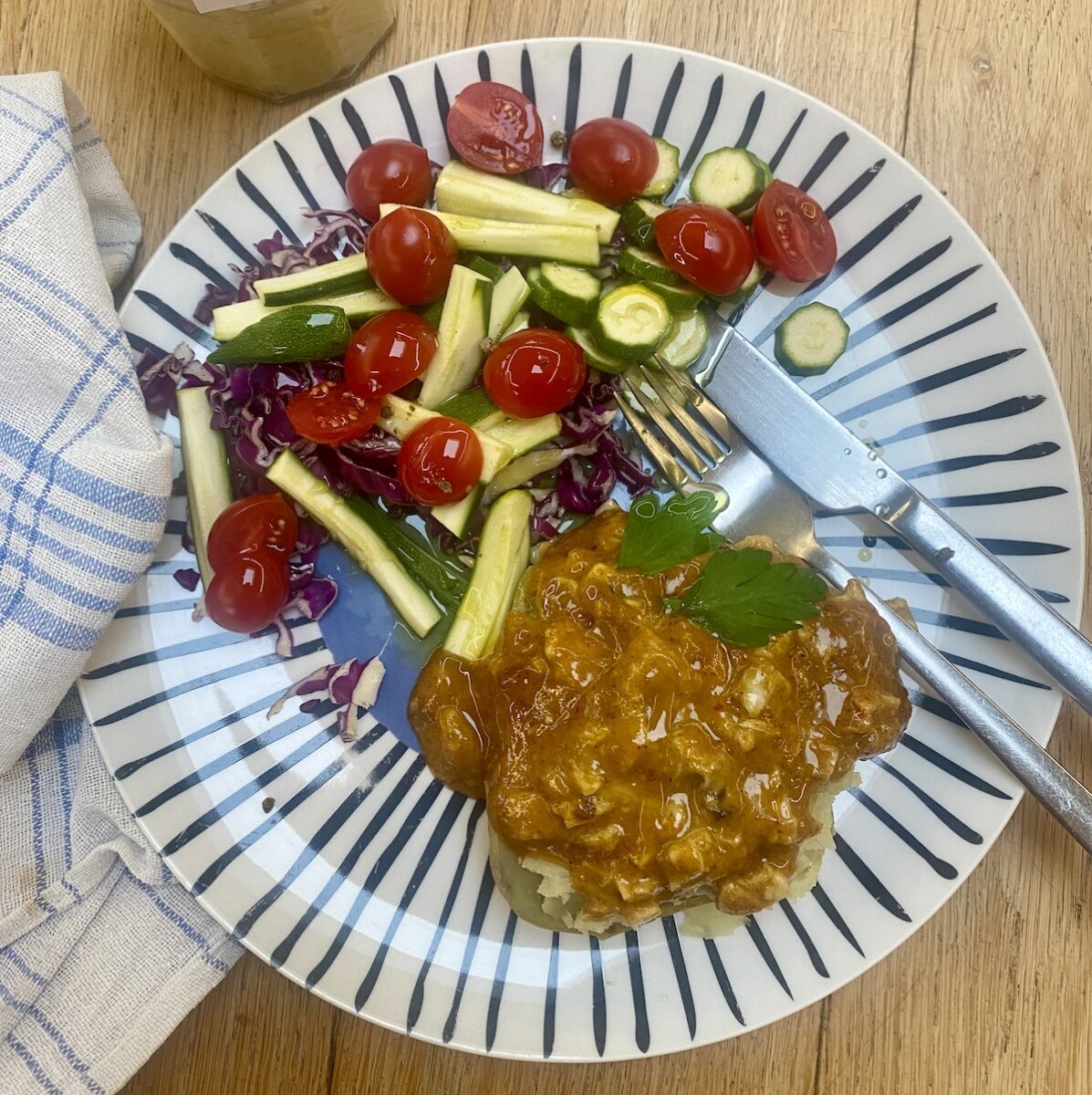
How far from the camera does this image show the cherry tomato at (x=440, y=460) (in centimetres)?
293

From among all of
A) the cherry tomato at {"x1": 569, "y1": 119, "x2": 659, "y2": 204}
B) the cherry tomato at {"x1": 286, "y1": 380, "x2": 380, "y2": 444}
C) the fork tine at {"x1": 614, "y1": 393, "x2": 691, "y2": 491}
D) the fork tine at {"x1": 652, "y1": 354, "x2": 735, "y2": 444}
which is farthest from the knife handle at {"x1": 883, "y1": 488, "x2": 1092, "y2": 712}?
the cherry tomato at {"x1": 286, "y1": 380, "x2": 380, "y2": 444}

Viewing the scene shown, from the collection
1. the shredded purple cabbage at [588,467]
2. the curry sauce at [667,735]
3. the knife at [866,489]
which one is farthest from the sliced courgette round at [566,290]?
the curry sauce at [667,735]

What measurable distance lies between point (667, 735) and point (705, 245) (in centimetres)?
165

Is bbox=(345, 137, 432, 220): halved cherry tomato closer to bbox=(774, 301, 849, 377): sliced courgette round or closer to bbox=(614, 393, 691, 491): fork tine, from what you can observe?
bbox=(614, 393, 691, 491): fork tine

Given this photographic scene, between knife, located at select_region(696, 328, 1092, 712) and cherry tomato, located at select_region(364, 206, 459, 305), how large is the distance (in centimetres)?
103

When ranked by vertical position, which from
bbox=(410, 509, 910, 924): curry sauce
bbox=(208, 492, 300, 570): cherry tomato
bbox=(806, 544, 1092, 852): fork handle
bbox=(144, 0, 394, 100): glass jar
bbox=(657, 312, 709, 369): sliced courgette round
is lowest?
bbox=(806, 544, 1092, 852): fork handle

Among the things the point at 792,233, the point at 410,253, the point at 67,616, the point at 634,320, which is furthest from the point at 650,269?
the point at 67,616

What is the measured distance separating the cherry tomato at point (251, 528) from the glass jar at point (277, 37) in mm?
1571

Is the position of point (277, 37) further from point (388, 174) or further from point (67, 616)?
point (67, 616)

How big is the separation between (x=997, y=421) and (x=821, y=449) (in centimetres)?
66

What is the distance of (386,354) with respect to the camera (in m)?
2.95

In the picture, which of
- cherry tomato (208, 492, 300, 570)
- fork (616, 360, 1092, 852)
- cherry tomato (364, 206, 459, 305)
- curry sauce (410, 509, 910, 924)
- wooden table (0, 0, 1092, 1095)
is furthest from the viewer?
wooden table (0, 0, 1092, 1095)

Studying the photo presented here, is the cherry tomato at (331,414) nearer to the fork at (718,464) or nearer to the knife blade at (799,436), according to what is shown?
the fork at (718,464)

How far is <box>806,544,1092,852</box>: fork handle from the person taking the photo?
2.79m
